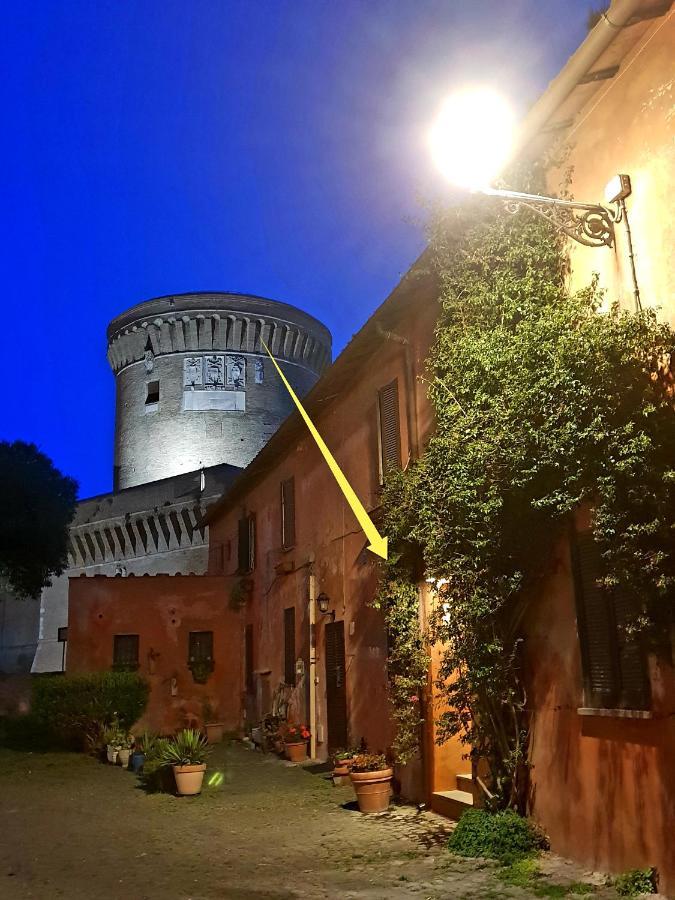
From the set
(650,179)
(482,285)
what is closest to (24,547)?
(482,285)

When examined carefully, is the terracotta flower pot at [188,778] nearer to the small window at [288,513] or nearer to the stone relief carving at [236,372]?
the small window at [288,513]

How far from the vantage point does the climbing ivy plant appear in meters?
5.65

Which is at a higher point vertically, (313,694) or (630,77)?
(630,77)

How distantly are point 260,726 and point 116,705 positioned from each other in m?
3.07

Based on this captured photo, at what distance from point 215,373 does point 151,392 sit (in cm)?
394

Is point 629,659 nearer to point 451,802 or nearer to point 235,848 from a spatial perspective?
point 451,802

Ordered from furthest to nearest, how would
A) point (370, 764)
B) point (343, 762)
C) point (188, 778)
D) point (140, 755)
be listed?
point (140, 755), point (343, 762), point (188, 778), point (370, 764)

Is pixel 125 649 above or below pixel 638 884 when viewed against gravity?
above

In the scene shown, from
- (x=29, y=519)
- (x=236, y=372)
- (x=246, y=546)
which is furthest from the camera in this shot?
(x=236, y=372)

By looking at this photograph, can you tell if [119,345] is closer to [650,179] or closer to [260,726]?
[260,726]

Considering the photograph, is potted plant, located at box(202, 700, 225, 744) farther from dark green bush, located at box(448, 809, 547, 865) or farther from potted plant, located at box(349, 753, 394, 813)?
dark green bush, located at box(448, 809, 547, 865)

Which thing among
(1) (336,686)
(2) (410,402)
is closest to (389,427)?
(2) (410,402)

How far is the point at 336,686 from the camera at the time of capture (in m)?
13.4

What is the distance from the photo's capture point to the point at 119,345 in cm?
4716
